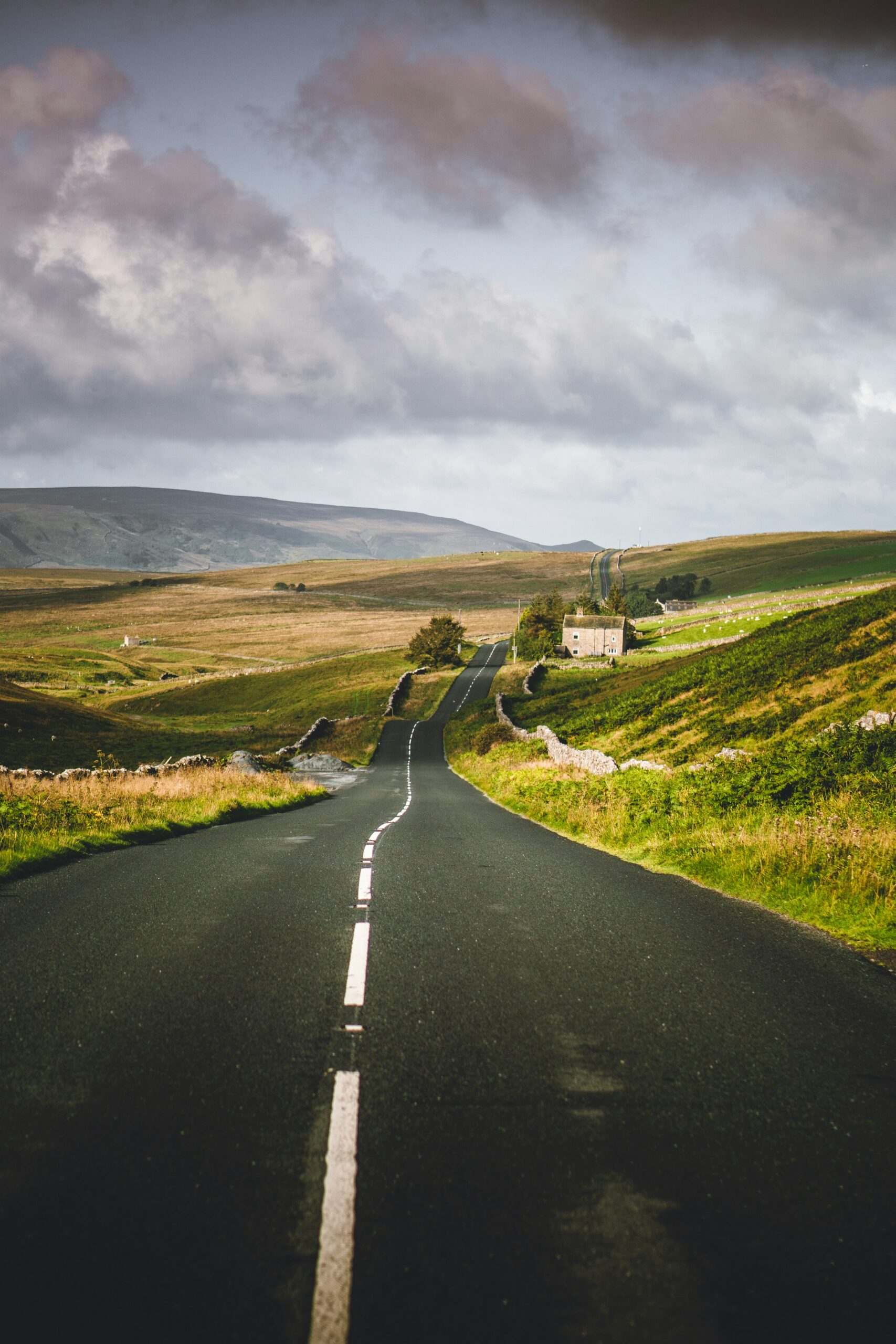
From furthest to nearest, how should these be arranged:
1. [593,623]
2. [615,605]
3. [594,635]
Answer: [615,605], [593,623], [594,635]

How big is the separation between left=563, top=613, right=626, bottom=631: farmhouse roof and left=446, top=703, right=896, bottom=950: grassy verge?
296ft

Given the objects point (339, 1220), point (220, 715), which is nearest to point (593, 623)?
point (220, 715)

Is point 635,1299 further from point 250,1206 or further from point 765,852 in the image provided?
point 765,852

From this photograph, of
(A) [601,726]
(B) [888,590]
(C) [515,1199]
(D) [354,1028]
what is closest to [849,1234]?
(C) [515,1199]

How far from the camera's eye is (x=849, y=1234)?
10.7 feet

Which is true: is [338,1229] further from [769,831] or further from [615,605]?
[615,605]

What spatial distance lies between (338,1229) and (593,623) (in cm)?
11352

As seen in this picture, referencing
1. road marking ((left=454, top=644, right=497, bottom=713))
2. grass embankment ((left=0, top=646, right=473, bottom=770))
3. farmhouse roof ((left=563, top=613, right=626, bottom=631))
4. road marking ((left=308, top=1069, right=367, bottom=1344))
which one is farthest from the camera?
farmhouse roof ((left=563, top=613, right=626, bottom=631))

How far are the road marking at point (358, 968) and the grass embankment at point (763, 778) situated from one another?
501cm

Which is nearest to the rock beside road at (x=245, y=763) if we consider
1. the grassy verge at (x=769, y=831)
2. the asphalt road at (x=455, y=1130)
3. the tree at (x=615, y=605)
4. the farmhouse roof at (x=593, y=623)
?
the grassy verge at (x=769, y=831)

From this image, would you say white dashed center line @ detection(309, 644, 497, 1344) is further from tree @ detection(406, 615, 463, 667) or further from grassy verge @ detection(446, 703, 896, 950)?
tree @ detection(406, 615, 463, 667)

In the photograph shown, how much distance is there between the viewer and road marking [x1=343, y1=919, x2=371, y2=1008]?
5.97 metres

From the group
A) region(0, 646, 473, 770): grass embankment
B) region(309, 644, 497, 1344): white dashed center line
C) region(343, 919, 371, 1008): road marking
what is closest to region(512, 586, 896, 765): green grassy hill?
region(0, 646, 473, 770): grass embankment

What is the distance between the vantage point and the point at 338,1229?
3.24m
